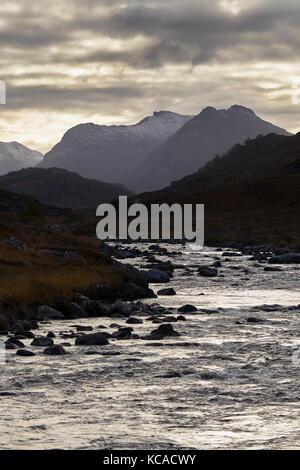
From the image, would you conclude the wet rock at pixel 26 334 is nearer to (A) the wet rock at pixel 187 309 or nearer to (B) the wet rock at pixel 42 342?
(B) the wet rock at pixel 42 342

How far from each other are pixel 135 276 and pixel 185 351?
19638 mm

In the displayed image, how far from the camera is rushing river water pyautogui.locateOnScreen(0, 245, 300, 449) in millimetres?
14102

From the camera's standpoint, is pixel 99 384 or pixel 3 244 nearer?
pixel 99 384

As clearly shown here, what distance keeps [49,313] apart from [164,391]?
1413cm

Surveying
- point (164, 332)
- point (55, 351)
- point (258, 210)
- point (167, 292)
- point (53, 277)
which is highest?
point (258, 210)

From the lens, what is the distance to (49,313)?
3138cm

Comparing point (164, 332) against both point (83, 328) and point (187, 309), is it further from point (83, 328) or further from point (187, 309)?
point (187, 309)

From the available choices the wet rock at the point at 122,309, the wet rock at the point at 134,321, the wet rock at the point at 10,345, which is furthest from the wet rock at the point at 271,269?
the wet rock at the point at 10,345

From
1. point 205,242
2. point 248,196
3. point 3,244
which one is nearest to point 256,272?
point 3,244

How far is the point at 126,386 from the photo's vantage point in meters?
18.6

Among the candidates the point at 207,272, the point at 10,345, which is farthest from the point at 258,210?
the point at 10,345

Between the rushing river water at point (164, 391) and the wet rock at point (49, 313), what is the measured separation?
0.87 metres
